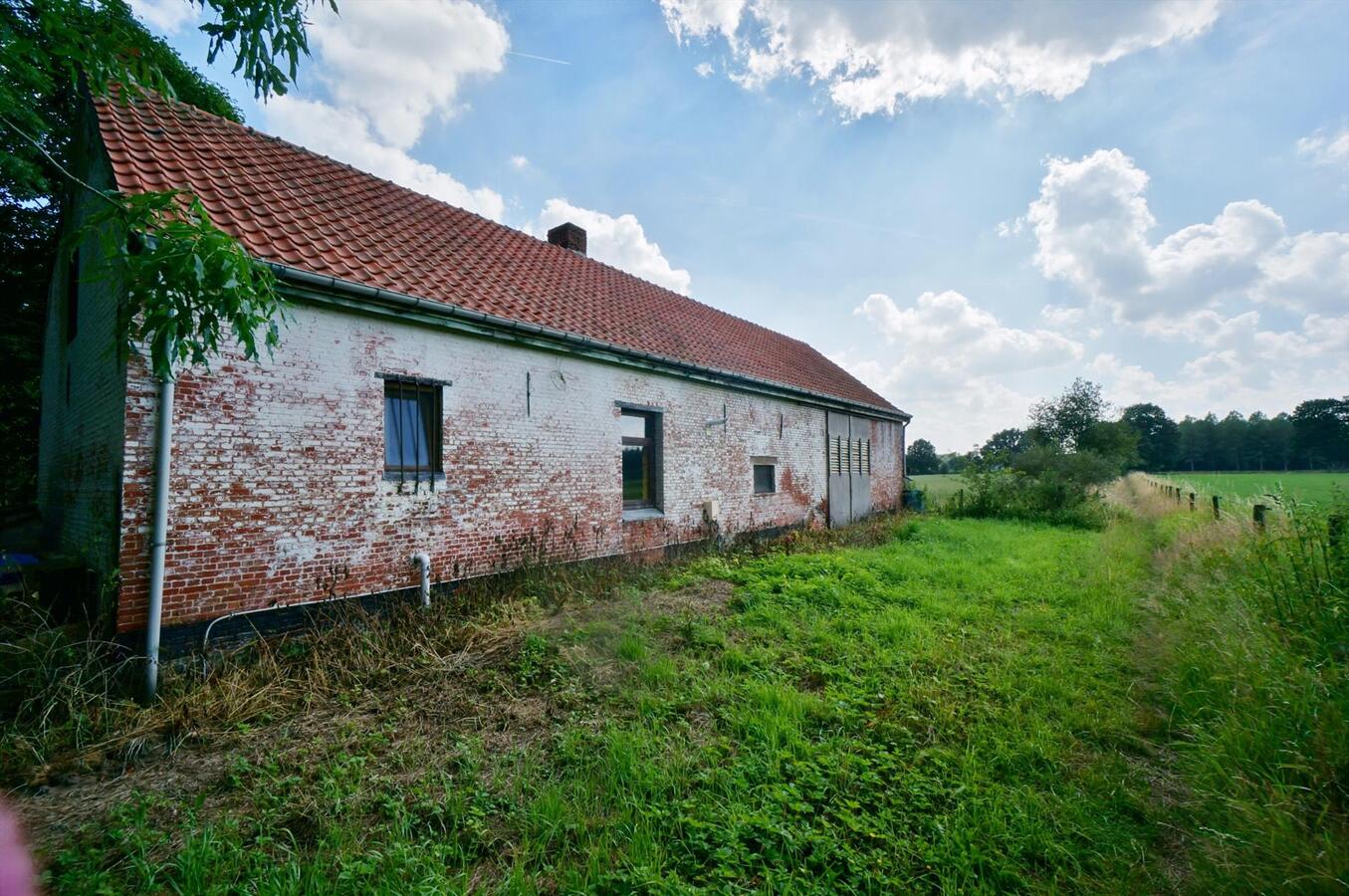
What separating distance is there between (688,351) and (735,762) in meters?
8.59

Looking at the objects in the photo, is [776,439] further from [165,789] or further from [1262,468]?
[1262,468]

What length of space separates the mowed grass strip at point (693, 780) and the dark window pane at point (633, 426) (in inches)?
158

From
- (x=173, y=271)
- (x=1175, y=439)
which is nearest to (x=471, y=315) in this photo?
(x=173, y=271)

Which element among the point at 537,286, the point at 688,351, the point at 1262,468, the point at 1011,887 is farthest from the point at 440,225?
the point at 1262,468

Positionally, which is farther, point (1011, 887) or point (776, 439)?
point (776, 439)

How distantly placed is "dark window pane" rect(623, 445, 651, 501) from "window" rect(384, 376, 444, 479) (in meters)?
3.45

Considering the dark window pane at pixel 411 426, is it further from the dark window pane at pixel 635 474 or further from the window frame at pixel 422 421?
the dark window pane at pixel 635 474

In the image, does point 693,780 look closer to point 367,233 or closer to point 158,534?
point 158,534

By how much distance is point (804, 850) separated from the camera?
9.17ft

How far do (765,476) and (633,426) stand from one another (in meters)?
4.49

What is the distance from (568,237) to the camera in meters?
13.4

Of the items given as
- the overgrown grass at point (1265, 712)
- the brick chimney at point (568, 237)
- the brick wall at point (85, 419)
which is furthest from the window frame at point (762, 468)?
the brick wall at point (85, 419)

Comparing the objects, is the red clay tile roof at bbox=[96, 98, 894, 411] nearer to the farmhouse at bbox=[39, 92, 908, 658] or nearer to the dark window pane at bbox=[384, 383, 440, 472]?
the farmhouse at bbox=[39, 92, 908, 658]

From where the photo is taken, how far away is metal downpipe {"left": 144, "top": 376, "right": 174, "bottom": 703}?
176 inches
